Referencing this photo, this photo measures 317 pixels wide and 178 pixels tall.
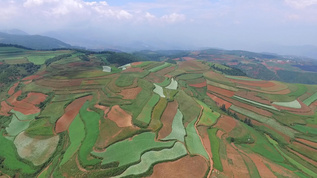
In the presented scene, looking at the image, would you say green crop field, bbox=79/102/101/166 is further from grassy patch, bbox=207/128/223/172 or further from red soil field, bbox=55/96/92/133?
grassy patch, bbox=207/128/223/172

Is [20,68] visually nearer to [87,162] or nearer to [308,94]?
[87,162]

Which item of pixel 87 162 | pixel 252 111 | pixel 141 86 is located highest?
pixel 141 86

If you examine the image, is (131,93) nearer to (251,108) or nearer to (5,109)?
(5,109)

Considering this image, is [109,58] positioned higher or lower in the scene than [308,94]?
higher

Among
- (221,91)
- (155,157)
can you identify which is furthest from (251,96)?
(155,157)

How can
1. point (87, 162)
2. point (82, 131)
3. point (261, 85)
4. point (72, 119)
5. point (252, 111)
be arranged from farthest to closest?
point (261, 85) → point (252, 111) → point (72, 119) → point (82, 131) → point (87, 162)

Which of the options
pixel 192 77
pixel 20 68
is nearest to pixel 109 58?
pixel 20 68

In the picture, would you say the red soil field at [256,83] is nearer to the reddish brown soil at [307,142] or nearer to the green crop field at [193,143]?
the reddish brown soil at [307,142]
